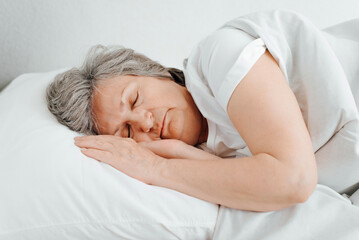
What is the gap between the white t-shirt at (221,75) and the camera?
92 cm

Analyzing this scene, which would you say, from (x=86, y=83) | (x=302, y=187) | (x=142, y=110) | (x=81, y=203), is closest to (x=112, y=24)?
(x=86, y=83)

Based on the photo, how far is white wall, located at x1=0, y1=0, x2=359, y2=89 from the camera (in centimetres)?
153

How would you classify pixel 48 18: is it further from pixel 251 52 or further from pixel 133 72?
pixel 251 52

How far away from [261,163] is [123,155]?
357 millimetres

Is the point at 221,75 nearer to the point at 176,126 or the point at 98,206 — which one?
the point at 176,126

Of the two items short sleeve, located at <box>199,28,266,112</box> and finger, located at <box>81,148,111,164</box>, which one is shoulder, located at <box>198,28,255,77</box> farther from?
finger, located at <box>81,148,111,164</box>

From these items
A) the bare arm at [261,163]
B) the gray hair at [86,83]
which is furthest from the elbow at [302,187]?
the gray hair at [86,83]

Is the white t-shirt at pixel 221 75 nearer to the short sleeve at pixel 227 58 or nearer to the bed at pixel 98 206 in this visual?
the short sleeve at pixel 227 58

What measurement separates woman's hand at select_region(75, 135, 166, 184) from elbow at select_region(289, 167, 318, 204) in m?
0.33

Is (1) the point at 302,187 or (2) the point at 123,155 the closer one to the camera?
(1) the point at 302,187

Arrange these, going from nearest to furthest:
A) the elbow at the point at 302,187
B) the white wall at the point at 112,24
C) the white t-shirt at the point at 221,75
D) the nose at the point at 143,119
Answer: the elbow at the point at 302,187 → the white t-shirt at the point at 221,75 → the nose at the point at 143,119 → the white wall at the point at 112,24

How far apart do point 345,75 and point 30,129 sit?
87 cm

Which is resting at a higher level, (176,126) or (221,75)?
(221,75)

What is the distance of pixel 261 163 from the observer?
836 millimetres
